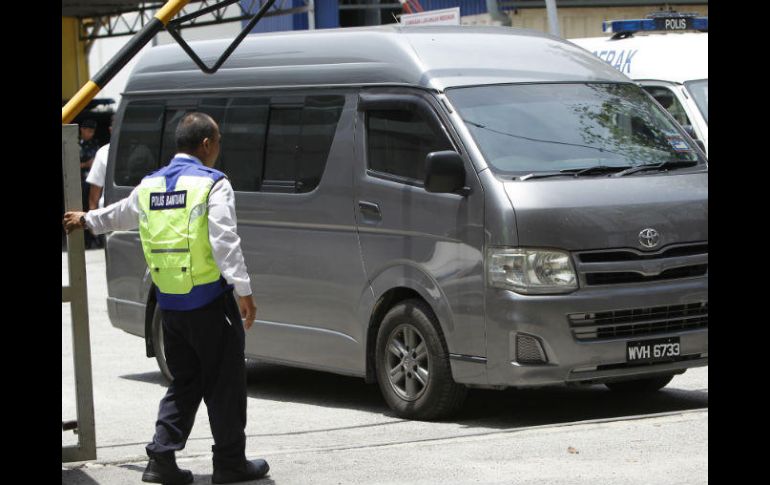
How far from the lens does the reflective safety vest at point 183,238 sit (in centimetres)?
677

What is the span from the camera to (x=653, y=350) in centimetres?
854

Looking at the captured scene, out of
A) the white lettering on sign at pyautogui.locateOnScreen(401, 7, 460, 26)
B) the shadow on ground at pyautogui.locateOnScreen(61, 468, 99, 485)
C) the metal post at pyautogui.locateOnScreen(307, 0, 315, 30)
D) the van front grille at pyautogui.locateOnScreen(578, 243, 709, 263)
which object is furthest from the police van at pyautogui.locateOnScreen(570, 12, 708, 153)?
the metal post at pyautogui.locateOnScreen(307, 0, 315, 30)

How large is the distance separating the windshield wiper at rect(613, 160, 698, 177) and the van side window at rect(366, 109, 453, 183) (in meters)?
1.05

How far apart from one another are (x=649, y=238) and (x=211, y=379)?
2.87 metres

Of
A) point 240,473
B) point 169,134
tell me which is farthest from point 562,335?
point 169,134

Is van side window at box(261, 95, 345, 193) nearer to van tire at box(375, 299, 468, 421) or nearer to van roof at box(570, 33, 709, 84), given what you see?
van tire at box(375, 299, 468, 421)

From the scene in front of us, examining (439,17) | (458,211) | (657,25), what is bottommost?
(458,211)

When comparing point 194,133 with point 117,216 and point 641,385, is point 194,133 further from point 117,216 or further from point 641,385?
point 641,385

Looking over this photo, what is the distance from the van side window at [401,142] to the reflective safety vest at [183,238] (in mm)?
2350

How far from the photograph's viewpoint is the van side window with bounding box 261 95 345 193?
9664 millimetres

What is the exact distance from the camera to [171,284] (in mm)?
6824

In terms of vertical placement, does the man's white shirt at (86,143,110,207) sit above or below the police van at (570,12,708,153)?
below
